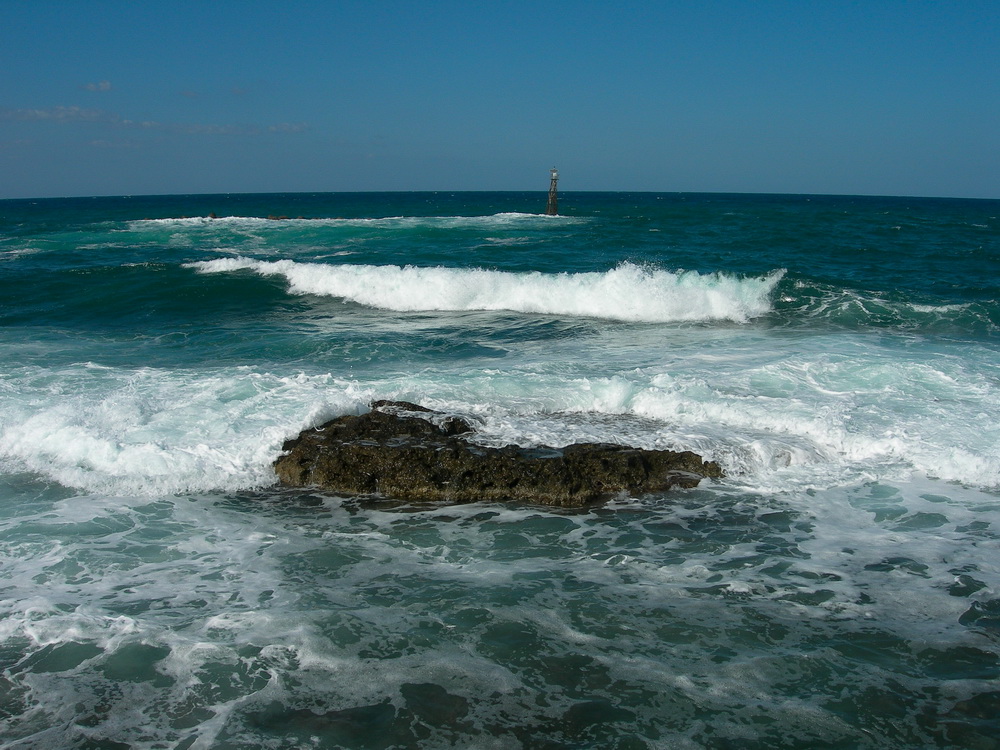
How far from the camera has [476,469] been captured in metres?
6.53

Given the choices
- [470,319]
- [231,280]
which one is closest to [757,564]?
[470,319]

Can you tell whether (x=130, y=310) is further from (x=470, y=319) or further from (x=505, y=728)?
(x=505, y=728)

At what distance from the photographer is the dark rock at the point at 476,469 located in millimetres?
6383

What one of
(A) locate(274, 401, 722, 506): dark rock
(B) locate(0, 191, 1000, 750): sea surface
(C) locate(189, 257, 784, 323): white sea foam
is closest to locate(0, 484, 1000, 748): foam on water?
(B) locate(0, 191, 1000, 750): sea surface

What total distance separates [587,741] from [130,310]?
15.1 m

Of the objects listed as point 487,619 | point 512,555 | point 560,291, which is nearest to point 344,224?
point 560,291

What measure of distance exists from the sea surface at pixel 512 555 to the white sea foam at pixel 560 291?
6.78 feet

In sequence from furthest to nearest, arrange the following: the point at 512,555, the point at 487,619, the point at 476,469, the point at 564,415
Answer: the point at 564,415
the point at 476,469
the point at 512,555
the point at 487,619

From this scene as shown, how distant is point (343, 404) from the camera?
7984mm

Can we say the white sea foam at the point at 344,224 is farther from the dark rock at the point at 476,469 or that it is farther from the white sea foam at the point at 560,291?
the dark rock at the point at 476,469

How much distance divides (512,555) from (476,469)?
49.5 inches

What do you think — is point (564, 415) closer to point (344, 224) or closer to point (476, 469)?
point (476, 469)

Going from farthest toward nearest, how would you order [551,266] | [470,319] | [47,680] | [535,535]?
[551,266]
[470,319]
[535,535]
[47,680]

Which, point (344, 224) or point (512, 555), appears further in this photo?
point (344, 224)
